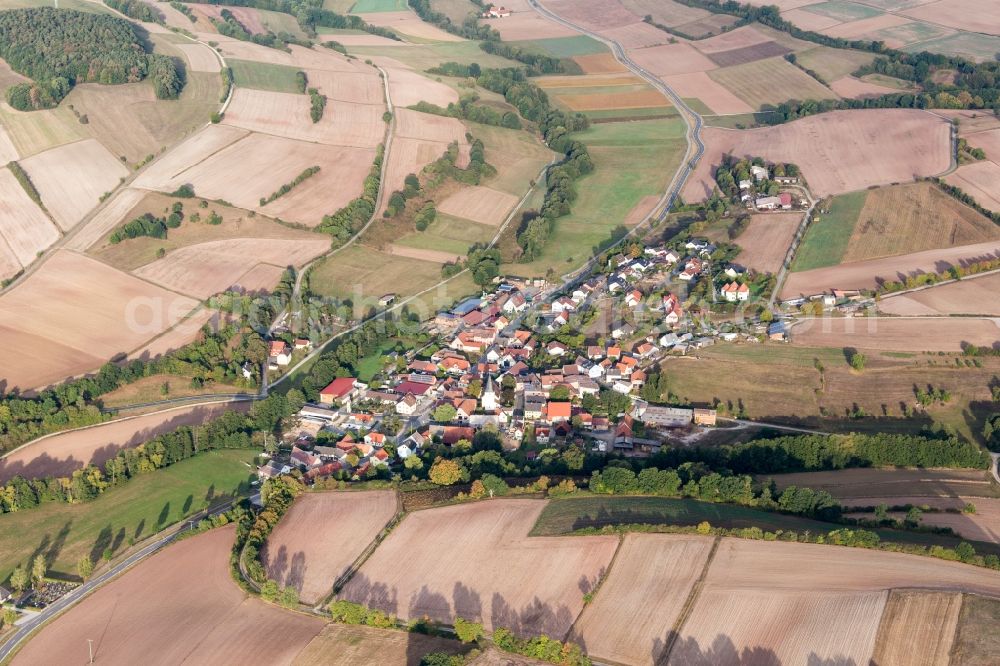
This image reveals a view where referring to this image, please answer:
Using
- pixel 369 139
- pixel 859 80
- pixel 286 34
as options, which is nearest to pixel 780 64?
pixel 859 80

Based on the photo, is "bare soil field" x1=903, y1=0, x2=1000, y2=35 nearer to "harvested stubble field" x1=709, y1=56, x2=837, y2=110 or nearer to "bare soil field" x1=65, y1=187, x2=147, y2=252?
"harvested stubble field" x1=709, y1=56, x2=837, y2=110

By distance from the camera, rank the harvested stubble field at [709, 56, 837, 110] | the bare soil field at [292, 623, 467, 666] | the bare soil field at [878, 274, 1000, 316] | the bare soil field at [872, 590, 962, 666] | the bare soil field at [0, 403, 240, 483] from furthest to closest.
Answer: the harvested stubble field at [709, 56, 837, 110] → the bare soil field at [878, 274, 1000, 316] → the bare soil field at [0, 403, 240, 483] → the bare soil field at [292, 623, 467, 666] → the bare soil field at [872, 590, 962, 666]

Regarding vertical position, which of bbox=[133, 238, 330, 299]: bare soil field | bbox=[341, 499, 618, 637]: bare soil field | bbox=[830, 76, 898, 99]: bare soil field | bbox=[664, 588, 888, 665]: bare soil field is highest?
bbox=[830, 76, 898, 99]: bare soil field

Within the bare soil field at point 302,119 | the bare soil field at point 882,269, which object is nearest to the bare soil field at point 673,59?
the bare soil field at point 302,119

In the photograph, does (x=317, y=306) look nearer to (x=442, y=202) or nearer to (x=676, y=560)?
(x=442, y=202)

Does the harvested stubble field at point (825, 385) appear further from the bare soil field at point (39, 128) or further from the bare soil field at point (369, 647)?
the bare soil field at point (39, 128)

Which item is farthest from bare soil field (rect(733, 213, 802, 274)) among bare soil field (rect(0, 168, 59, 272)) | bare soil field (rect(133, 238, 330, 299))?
bare soil field (rect(0, 168, 59, 272))

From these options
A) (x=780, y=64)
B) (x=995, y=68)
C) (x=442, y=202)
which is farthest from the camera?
(x=780, y=64)
